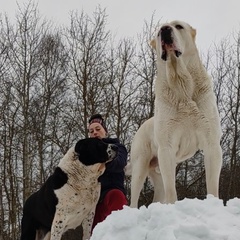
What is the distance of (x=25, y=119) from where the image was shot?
15.5 metres

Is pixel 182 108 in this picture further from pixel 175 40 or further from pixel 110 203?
pixel 110 203

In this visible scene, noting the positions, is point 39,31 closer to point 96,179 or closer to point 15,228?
point 15,228

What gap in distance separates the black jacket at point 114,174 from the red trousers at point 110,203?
0.31 feet

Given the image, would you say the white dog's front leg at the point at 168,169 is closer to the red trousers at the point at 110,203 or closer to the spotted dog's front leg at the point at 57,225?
the red trousers at the point at 110,203

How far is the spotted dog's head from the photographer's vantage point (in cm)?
454

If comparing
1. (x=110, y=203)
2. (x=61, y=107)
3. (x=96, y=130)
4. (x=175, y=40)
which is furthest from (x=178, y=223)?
(x=61, y=107)

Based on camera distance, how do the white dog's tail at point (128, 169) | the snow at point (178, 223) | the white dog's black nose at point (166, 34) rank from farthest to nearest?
the white dog's tail at point (128, 169), the white dog's black nose at point (166, 34), the snow at point (178, 223)

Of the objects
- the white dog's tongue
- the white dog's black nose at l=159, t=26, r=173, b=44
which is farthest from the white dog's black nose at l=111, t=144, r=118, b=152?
the white dog's black nose at l=159, t=26, r=173, b=44

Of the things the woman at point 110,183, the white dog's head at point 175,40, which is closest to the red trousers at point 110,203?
the woman at point 110,183

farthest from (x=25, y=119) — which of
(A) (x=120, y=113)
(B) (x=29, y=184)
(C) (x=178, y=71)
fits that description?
(C) (x=178, y=71)

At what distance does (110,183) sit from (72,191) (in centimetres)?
50

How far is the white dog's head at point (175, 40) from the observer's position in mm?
3438

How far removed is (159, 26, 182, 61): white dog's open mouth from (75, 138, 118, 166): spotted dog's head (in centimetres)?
148

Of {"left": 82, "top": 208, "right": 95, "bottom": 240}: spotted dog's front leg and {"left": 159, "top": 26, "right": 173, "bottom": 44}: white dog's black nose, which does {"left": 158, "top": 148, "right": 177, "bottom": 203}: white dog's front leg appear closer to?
{"left": 159, "top": 26, "right": 173, "bottom": 44}: white dog's black nose
